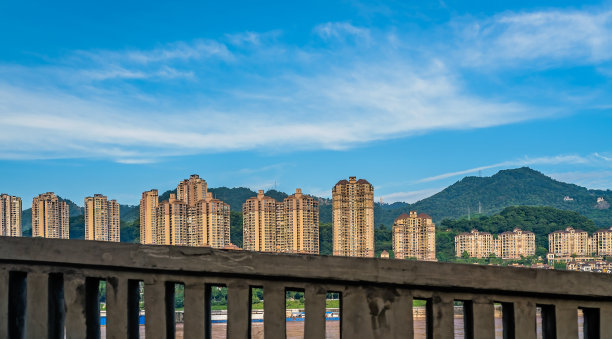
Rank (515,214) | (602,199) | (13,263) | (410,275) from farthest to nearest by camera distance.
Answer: (602,199)
(515,214)
(13,263)
(410,275)

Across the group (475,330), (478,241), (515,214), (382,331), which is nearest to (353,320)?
(382,331)

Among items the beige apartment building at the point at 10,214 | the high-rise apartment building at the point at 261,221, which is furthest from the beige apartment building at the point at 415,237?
the beige apartment building at the point at 10,214

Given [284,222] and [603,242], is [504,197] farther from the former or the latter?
[284,222]

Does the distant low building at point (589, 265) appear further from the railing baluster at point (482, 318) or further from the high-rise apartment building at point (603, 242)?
the railing baluster at point (482, 318)

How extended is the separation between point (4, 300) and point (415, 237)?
2263 inches

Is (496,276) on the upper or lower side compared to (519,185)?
lower

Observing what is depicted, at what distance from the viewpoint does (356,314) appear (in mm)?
3100

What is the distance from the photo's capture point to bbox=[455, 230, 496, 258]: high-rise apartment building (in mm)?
66188

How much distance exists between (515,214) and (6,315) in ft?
253

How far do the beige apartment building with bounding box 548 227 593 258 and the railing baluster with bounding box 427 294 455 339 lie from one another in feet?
222

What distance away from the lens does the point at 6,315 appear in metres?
3.40

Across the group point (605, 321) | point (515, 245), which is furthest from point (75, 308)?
point (515, 245)

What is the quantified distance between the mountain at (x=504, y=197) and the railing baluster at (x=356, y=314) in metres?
86.5

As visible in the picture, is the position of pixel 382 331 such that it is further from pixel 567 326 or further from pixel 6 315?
pixel 6 315
